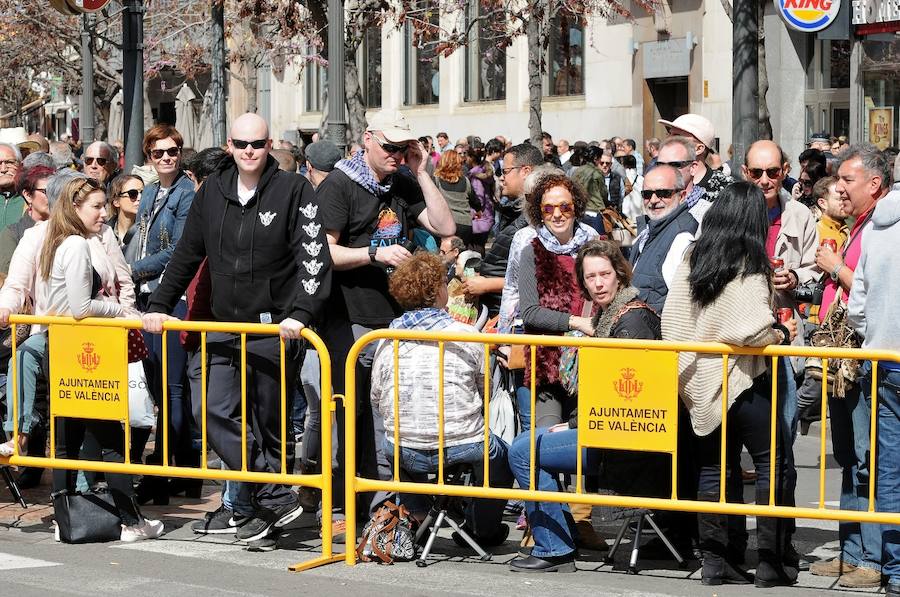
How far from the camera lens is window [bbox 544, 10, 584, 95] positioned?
32.8m

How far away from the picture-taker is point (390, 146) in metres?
8.23

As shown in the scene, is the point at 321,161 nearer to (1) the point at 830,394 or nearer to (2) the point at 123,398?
(2) the point at 123,398

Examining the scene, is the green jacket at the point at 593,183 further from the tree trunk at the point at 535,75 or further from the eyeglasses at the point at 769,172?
the eyeglasses at the point at 769,172

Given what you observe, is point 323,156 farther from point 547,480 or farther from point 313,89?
point 313,89

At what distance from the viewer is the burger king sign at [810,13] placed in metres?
15.8

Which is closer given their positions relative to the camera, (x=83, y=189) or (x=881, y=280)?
(x=881, y=280)

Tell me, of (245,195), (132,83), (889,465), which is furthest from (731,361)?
(132,83)

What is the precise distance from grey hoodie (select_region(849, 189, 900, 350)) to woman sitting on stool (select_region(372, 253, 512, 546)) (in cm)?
185

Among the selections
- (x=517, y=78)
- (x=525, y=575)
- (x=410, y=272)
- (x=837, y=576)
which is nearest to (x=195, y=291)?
(x=410, y=272)

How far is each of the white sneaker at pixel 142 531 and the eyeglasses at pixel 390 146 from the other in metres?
2.37

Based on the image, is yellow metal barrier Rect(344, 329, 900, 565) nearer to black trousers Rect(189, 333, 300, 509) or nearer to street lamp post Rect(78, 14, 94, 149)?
black trousers Rect(189, 333, 300, 509)

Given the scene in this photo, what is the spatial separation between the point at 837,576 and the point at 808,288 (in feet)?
6.26

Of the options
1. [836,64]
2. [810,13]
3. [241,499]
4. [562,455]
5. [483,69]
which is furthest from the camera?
[483,69]

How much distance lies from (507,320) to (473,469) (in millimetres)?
1102
